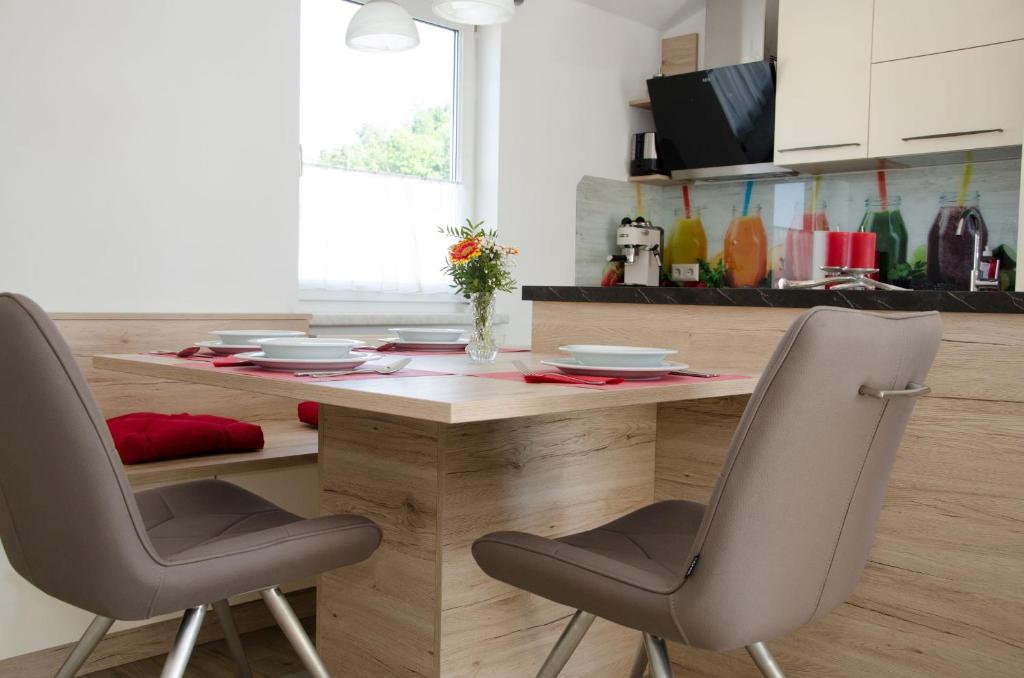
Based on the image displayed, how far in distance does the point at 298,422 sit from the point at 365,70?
4.70ft

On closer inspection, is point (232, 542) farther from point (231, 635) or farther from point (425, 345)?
point (425, 345)

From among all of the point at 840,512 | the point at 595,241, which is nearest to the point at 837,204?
the point at 595,241

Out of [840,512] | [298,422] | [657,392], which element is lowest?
[298,422]

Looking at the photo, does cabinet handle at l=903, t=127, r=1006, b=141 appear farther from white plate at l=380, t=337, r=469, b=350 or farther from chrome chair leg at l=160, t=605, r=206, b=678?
chrome chair leg at l=160, t=605, r=206, b=678

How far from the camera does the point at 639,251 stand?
4.55 meters

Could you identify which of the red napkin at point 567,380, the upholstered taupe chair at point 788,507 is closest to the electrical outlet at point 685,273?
the red napkin at point 567,380

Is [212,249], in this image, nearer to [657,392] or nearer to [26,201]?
[26,201]

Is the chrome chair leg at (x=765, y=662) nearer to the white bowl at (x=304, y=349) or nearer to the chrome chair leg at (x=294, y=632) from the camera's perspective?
the chrome chair leg at (x=294, y=632)

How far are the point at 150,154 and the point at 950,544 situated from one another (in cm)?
234

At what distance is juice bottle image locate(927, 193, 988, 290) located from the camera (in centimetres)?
384

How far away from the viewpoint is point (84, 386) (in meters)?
Answer: 1.17

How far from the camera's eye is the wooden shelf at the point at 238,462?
2.26 m

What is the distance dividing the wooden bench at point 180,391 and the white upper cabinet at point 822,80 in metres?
2.27

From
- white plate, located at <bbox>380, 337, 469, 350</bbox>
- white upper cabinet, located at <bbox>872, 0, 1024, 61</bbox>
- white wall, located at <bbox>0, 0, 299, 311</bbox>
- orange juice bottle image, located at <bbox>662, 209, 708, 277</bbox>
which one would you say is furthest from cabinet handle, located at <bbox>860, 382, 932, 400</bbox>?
orange juice bottle image, located at <bbox>662, 209, 708, 277</bbox>
